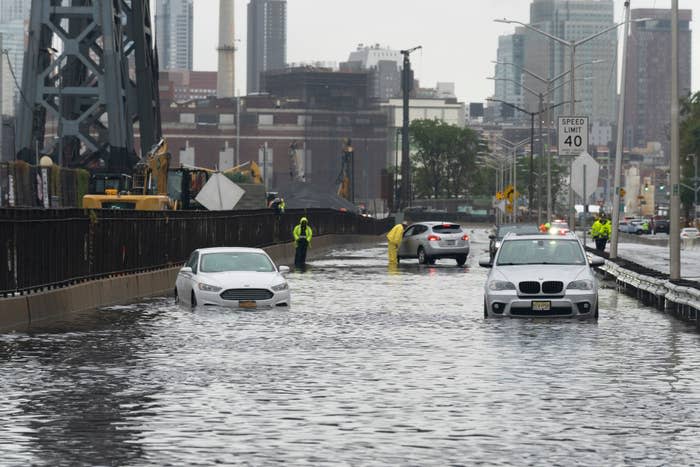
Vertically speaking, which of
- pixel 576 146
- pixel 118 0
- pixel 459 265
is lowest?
pixel 459 265

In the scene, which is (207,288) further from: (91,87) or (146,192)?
(91,87)

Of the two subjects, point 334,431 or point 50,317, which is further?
point 50,317

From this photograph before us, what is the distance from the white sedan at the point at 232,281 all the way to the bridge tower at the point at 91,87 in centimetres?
2903

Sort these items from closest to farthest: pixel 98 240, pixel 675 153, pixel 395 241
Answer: pixel 98 240 < pixel 675 153 < pixel 395 241

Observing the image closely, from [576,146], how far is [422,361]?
37160mm

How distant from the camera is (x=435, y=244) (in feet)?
177

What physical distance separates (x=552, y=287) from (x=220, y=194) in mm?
23920

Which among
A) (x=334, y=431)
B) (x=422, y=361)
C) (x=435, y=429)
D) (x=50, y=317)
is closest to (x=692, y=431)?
(x=435, y=429)

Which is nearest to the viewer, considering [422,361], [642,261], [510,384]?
[510,384]

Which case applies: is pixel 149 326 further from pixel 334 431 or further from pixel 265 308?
pixel 334 431

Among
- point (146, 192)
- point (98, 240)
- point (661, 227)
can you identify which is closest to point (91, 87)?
point (146, 192)

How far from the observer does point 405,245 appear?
5612 centimetres

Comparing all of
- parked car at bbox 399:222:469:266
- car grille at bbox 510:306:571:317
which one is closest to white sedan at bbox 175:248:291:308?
car grille at bbox 510:306:571:317

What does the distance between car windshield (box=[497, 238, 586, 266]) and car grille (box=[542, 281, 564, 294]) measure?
41.2 inches
